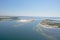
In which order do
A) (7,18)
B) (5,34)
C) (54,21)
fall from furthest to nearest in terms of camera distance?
(54,21) < (7,18) < (5,34)

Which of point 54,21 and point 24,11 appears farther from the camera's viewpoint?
point 54,21

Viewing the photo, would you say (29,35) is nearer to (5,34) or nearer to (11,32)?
(11,32)

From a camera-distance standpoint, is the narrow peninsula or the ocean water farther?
the narrow peninsula

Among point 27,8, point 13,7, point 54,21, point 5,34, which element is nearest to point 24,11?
point 27,8

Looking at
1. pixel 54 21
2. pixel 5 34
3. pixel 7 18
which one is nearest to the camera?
pixel 5 34

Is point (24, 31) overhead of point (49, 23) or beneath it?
beneath

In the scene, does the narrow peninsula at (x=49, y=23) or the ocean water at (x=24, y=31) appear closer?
the ocean water at (x=24, y=31)

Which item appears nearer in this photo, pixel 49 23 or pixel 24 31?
pixel 24 31

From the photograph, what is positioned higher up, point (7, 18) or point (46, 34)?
point (7, 18)
